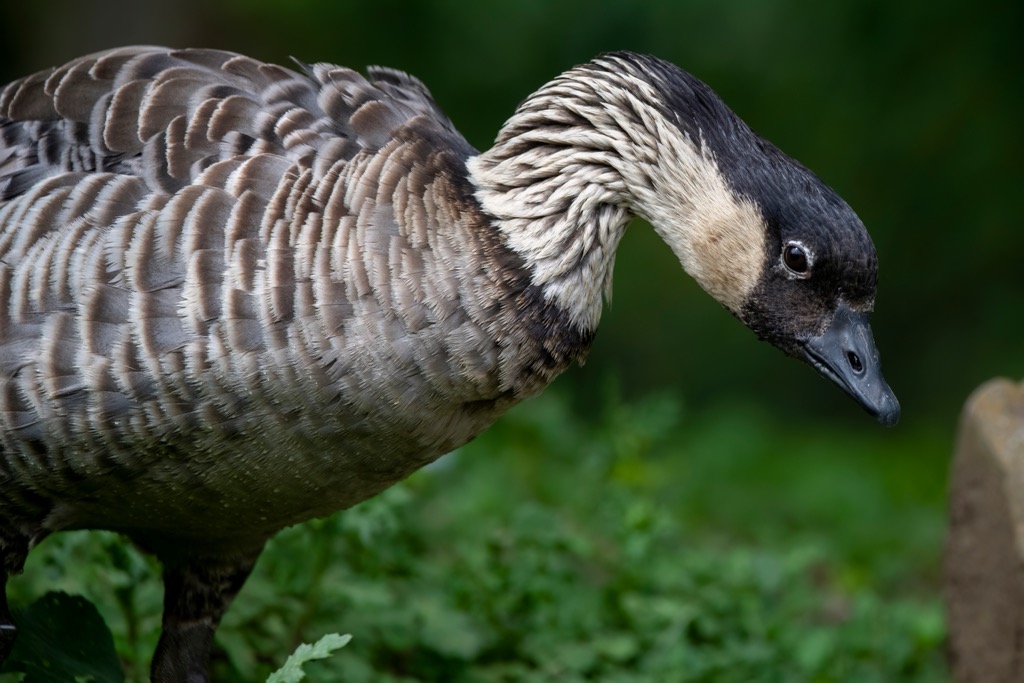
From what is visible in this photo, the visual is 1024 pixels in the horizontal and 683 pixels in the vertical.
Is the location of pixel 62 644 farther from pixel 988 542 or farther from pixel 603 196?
pixel 988 542

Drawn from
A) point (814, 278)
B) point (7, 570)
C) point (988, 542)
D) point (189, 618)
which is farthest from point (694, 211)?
point (988, 542)

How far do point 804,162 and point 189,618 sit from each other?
19.4 ft


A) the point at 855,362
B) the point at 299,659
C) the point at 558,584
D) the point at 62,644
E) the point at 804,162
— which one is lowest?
the point at 558,584

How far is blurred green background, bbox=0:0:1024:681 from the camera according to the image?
705 cm

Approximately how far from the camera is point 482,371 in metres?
3.19

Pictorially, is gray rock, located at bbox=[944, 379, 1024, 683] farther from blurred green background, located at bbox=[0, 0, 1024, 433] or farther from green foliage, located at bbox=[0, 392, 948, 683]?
blurred green background, located at bbox=[0, 0, 1024, 433]

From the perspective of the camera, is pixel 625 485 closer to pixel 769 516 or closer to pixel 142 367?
pixel 769 516

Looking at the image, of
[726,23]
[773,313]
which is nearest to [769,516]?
[726,23]

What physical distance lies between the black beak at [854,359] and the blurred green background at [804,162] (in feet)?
10.5

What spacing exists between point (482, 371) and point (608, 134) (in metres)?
0.68

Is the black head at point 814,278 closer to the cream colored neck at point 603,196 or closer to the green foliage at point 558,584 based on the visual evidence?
the cream colored neck at point 603,196

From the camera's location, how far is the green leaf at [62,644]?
11.1 ft

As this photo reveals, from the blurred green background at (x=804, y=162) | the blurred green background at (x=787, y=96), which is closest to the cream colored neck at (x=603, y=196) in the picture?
the blurred green background at (x=804, y=162)

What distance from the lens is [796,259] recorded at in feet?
10.4
